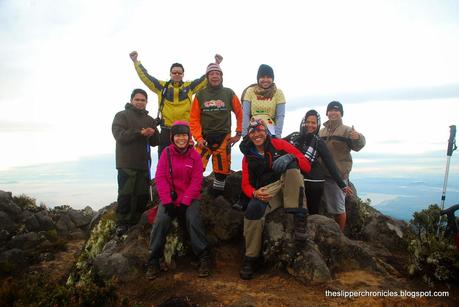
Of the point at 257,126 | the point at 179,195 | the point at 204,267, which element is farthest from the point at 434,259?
the point at 179,195

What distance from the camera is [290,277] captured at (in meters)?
6.87

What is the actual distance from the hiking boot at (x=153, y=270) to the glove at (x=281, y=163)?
3.51 m

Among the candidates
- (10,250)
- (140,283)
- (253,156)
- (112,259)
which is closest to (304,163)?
(253,156)

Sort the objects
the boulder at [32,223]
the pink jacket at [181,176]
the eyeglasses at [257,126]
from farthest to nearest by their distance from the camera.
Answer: the boulder at [32,223]
the eyeglasses at [257,126]
the pink jacket at [181,176]

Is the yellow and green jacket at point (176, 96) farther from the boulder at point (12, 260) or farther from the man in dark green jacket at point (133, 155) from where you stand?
the boulder at point (12, 260)

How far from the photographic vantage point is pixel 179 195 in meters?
7.49

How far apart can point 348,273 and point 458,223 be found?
9.36ft

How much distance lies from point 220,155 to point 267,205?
83.6 inches

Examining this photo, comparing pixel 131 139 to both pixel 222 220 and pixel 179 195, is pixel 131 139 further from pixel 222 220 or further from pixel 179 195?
pixel 222 220

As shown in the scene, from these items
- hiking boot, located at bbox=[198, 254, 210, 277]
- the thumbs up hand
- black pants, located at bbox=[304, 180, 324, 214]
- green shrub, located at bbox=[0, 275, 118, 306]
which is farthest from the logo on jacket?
green shrub, located at bbox=[0, 275, 118, 306]

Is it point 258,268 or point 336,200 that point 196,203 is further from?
point 336,200

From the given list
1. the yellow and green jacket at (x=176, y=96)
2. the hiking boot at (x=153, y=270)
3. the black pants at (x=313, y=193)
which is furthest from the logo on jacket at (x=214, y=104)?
the hiking boot at (x=153, y=270)

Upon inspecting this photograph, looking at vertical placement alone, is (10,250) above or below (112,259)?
below

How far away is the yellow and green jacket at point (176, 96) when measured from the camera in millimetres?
9594
